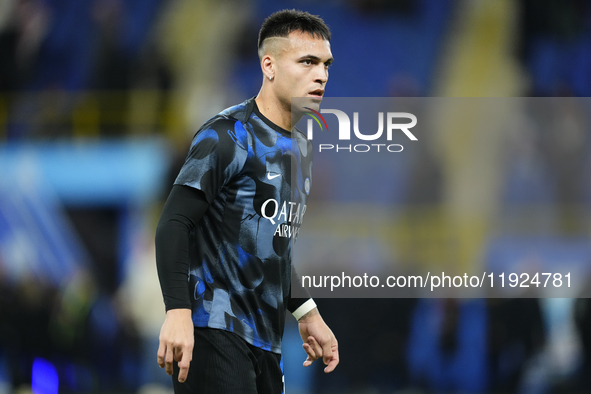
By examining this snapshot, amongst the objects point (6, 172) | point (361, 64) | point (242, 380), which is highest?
point (361, 64)

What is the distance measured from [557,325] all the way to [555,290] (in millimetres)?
466

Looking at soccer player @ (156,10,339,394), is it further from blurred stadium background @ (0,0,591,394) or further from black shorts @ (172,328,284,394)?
blurred stadium background @ (0,0,591,394)

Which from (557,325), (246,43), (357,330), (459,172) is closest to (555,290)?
(557,325)

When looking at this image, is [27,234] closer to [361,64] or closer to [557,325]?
[361,64]

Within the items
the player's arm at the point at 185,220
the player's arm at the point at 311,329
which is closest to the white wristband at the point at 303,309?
the player's arm at the point at 311,329

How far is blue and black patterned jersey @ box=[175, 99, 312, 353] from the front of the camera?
1.81 metres

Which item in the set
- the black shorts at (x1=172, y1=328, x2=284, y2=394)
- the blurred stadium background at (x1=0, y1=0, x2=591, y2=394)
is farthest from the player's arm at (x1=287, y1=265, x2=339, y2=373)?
the blurred stadium background at (x1=0, y1=0, x2=591, y2=394)

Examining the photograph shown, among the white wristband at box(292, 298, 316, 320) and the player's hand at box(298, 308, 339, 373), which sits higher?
the white wristband at box(292, 298, 316, 320)

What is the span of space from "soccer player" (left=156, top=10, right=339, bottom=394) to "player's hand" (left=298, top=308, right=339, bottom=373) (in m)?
0.09

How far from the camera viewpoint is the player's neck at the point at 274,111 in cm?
204

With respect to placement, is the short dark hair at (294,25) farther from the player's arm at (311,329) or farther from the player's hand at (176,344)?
the player's hand at (176,344)

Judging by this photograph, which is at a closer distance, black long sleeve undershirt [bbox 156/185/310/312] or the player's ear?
black long sleeve undershirt [bbox 156/185/310/312]

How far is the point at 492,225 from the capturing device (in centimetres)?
636

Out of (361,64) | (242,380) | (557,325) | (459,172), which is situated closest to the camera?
(242,380)
